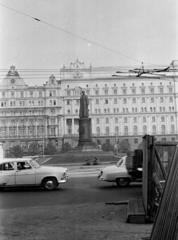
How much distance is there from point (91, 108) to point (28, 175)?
1556 inches

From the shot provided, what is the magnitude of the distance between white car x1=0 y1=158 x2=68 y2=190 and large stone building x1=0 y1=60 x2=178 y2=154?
106 feet

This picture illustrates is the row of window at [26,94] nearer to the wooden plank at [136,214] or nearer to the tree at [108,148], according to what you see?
the tree at [108,148]

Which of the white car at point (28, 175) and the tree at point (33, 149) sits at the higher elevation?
the white car at point (28, 175)

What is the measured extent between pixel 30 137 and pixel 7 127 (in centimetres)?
403

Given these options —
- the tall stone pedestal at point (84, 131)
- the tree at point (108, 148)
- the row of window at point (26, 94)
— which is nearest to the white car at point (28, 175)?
the tall stone pedestal at point (84, 131)

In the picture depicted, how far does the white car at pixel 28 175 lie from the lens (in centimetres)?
1213

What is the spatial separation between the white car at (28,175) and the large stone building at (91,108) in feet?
106

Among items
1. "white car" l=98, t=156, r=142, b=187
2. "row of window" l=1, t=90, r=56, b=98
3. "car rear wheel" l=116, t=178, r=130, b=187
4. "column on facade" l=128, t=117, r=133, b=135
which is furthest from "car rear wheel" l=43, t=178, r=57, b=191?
"row of window" l=1, t=90, r=56, b=98

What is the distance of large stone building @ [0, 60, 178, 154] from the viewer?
45.5 m

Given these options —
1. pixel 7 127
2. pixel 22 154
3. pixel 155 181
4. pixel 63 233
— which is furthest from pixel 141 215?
pixel 7 127

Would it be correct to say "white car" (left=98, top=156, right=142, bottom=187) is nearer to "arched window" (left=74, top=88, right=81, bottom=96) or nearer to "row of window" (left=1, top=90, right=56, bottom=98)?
"arched window" (left=74, top=88, right=81, bottom=96)

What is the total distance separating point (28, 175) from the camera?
479 inches

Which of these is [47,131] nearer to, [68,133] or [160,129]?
[68,133]

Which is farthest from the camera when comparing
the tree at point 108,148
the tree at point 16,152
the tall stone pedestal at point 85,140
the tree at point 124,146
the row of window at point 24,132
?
the row of window at point 24,132
